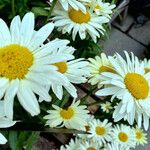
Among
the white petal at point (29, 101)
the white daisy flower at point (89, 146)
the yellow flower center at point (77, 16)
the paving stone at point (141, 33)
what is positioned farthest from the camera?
the paving stone at point (141, 33)

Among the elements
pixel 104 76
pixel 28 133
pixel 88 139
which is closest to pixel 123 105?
pixel 104 76

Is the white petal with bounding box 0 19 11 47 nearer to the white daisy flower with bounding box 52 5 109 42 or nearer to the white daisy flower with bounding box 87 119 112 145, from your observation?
the white daisy flower with bounding box 52 5 109 42

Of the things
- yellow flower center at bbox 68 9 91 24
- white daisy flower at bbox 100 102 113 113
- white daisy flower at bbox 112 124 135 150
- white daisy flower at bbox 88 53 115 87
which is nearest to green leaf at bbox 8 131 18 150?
white daisy flower at bbox 88 53 115 87

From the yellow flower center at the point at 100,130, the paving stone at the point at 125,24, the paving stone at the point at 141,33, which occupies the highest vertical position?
the paving stone at the point at 125,24

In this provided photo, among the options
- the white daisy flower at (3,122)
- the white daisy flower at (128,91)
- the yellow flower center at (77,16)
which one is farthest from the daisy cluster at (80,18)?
the white daisy flower at (3,122)

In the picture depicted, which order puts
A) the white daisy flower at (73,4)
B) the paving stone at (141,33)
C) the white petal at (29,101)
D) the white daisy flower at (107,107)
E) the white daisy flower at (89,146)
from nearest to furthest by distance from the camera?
the white petal at (29,101), the white daisy flower at (73,4), the white daisy flower at (89,146), the white daisy flower at (107,107), the paving stone at (141,33)

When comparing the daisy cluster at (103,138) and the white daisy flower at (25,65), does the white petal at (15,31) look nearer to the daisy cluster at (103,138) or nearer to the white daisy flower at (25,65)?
the white daisy flower at (25,65)

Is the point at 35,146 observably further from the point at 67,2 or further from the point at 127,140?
the point at 67,2
